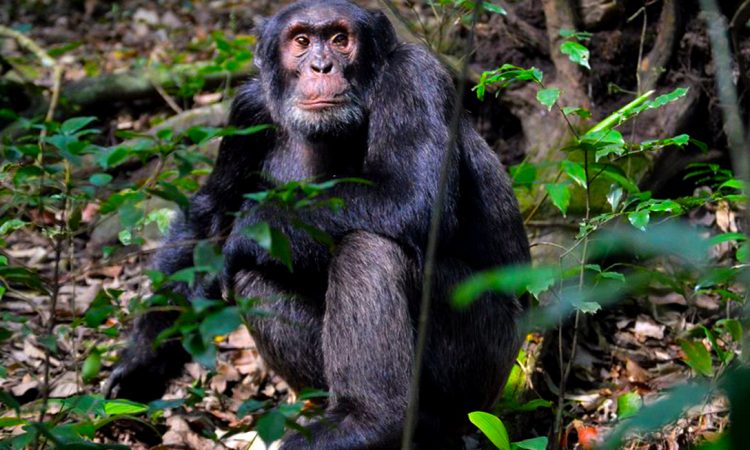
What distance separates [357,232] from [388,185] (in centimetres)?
32

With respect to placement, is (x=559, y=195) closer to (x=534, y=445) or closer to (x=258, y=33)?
(x=534, y=445)

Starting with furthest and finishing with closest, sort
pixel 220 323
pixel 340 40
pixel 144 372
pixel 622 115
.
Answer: pixel 144 372
pixel 340 40
pixel 622 115
pixel 220 323

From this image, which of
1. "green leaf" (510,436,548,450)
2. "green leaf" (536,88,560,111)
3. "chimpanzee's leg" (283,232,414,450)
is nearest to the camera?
"green leaf" (510,436,548,450)

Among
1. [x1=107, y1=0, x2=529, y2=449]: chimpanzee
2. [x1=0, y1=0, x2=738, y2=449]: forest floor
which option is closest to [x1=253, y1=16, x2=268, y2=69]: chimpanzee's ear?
[x1=107, y1=0, x2=529, y2=449]: chimpanzee

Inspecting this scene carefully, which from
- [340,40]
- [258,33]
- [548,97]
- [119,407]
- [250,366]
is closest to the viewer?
[119,407]

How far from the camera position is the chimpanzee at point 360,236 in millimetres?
4555

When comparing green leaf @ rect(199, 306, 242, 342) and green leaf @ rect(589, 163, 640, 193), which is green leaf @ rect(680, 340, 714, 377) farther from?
green leaf @ rect(199, 306, 242, 342)

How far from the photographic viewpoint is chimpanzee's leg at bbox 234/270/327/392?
16.5ft

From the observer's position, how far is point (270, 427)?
8.95ft

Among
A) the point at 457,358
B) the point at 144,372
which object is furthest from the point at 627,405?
the point at 144,372

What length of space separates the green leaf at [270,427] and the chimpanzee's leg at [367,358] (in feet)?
5.72

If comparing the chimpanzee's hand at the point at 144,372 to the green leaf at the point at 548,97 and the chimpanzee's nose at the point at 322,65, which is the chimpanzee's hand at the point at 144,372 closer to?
the chimpanzee's nose at the point at 322,65

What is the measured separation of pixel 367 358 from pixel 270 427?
1.82 metres

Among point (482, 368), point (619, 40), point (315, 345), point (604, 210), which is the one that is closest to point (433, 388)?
point (482, 368)
